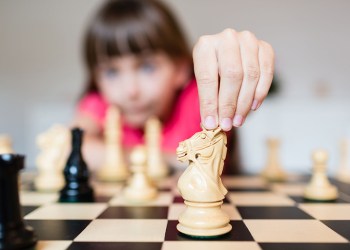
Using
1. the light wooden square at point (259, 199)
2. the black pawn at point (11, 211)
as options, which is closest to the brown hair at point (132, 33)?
the light wooden square at point (259, 199)

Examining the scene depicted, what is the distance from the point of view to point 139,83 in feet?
6.34

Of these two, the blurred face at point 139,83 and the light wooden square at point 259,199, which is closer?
the light wooden square at point 259,199

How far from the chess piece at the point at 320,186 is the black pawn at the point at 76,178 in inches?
27.7

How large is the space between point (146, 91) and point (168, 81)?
0.15 metres

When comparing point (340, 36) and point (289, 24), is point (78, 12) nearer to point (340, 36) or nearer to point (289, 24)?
point (289, 24)

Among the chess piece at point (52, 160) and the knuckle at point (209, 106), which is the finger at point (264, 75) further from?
the chess piece at point (52, 160)

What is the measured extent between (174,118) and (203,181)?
1.51 metres

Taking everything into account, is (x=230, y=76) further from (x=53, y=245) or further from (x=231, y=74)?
(x=53, y=245)

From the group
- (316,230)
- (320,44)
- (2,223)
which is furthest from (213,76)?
(320,44)

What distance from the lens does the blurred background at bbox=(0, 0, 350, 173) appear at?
3.60 metres

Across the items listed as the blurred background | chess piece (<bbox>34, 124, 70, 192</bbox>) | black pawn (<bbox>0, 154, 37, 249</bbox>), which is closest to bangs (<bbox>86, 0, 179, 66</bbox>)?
chess piece (<bbox>34, 124, 70, 192</bbox>)

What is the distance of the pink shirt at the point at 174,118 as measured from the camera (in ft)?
6.89

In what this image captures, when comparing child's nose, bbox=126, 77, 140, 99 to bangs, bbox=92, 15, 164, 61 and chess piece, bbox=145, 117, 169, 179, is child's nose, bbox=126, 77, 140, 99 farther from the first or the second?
chess piece, bbox=145, 117, 169, 179

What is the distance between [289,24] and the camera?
146 inches
